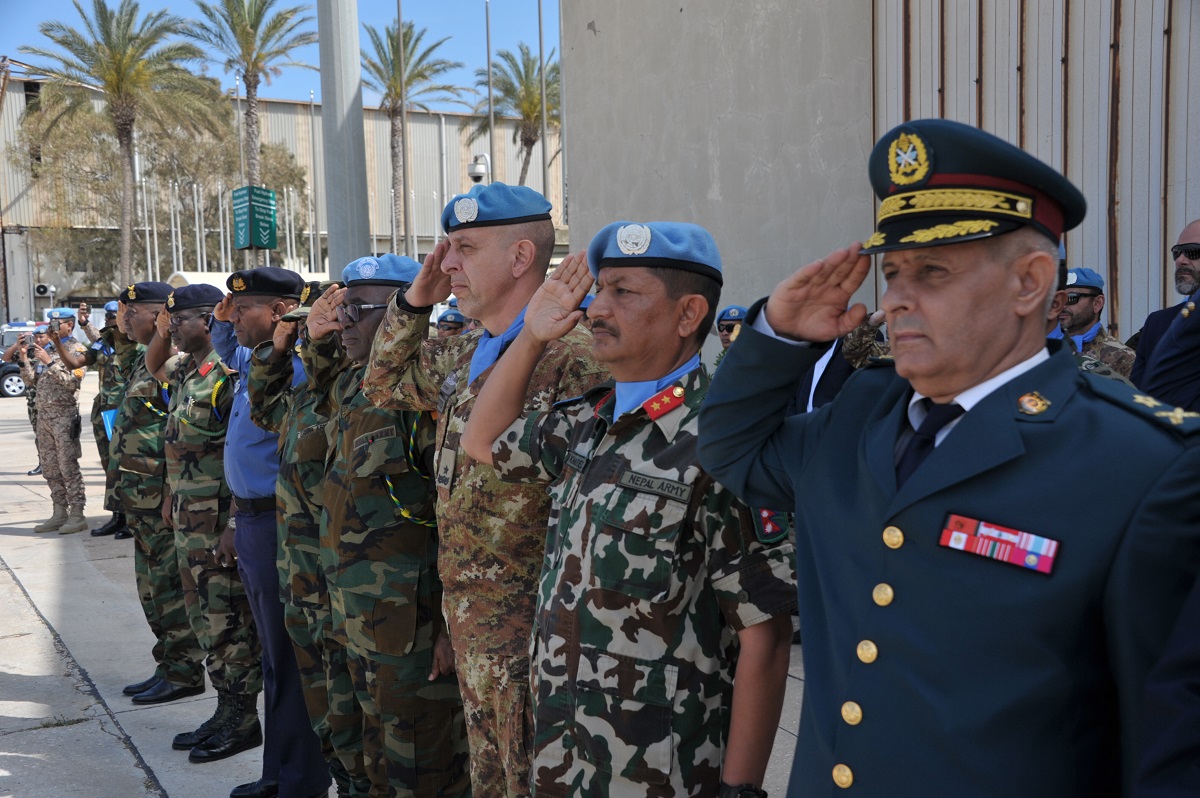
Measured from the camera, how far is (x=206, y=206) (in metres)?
45.3

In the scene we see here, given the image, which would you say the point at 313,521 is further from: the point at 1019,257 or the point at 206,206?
the point at 206,206

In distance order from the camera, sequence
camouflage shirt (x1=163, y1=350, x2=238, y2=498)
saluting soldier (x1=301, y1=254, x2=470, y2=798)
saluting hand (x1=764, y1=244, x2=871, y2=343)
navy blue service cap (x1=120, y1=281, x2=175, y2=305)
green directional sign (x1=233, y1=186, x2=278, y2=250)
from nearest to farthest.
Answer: saluting hand (x1=764, y1=244, x2=871, y2=343)
saluting soldier (x1=301, y1=254, x2=470, y2=798)
camouflage shirt (x1=163, y1=350, x2=238, y2=498)
navy blue service cap (x1=120, y1=281, x2=175, y2=305)
green directional sign (x1=233, y1=186, x2=278, y2=250)

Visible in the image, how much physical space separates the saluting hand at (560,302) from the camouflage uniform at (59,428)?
8.82 metres

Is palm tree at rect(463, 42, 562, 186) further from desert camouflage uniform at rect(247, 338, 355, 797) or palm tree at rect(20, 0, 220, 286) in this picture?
desert camouflage uniform at rect(247, 338, 355, 797)

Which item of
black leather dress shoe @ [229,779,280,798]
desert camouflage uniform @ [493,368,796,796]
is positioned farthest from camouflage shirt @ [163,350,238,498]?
desert camouflage uniform @ [493,368,796,796]

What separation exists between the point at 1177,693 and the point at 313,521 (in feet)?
10.4

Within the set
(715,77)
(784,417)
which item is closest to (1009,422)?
(784,417)

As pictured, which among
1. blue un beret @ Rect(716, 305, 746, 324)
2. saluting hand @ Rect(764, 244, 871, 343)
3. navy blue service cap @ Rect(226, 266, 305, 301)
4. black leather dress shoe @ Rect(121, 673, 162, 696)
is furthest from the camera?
blue un beret @ Rect(716, 305, 746, 324)

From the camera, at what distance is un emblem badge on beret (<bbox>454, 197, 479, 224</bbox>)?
9.95 feet

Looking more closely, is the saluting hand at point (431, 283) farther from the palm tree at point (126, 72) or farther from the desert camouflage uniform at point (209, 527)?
the palm tree at point (126, 72)

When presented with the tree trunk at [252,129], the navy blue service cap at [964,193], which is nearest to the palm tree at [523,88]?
the tree trunk at [252,129]

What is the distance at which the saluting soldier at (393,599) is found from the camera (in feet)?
11.0

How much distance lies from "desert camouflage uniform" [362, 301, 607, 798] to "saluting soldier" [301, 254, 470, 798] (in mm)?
493

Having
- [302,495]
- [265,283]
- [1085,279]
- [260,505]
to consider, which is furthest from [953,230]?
[1085,279]
